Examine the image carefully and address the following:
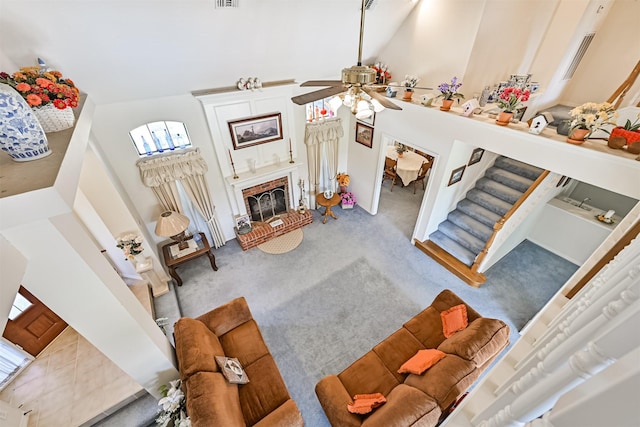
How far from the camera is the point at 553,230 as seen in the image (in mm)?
4922

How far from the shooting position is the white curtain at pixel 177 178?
13.5ft

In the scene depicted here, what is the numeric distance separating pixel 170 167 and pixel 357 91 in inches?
137

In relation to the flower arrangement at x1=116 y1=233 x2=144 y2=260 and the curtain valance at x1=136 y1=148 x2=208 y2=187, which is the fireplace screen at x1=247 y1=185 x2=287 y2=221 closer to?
the curtain valance at x1=136 y1=148 x2=208 y2=187

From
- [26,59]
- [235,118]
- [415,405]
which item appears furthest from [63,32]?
[415,405]

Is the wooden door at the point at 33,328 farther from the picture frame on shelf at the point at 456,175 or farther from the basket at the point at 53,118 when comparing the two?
the picture frame on shelf at the point at 456,175

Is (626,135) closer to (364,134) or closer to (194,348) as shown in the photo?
(364,134)

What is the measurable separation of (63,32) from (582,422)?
423 centimetres

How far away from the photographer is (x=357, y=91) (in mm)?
2145

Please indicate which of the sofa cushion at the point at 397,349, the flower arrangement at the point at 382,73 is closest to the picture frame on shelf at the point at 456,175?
the flower arrangement at the point at 382,73

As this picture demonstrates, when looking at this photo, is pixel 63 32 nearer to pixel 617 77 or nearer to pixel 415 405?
pixel 415 405

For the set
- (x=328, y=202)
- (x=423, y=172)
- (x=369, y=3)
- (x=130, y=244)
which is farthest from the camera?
(x=423, y=172)

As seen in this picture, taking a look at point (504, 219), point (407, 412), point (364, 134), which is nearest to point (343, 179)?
point (364, 134)

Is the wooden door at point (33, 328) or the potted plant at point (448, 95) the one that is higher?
the potted plant at point (448, 95)

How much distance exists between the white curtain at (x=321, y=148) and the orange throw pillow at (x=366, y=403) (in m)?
4.40
